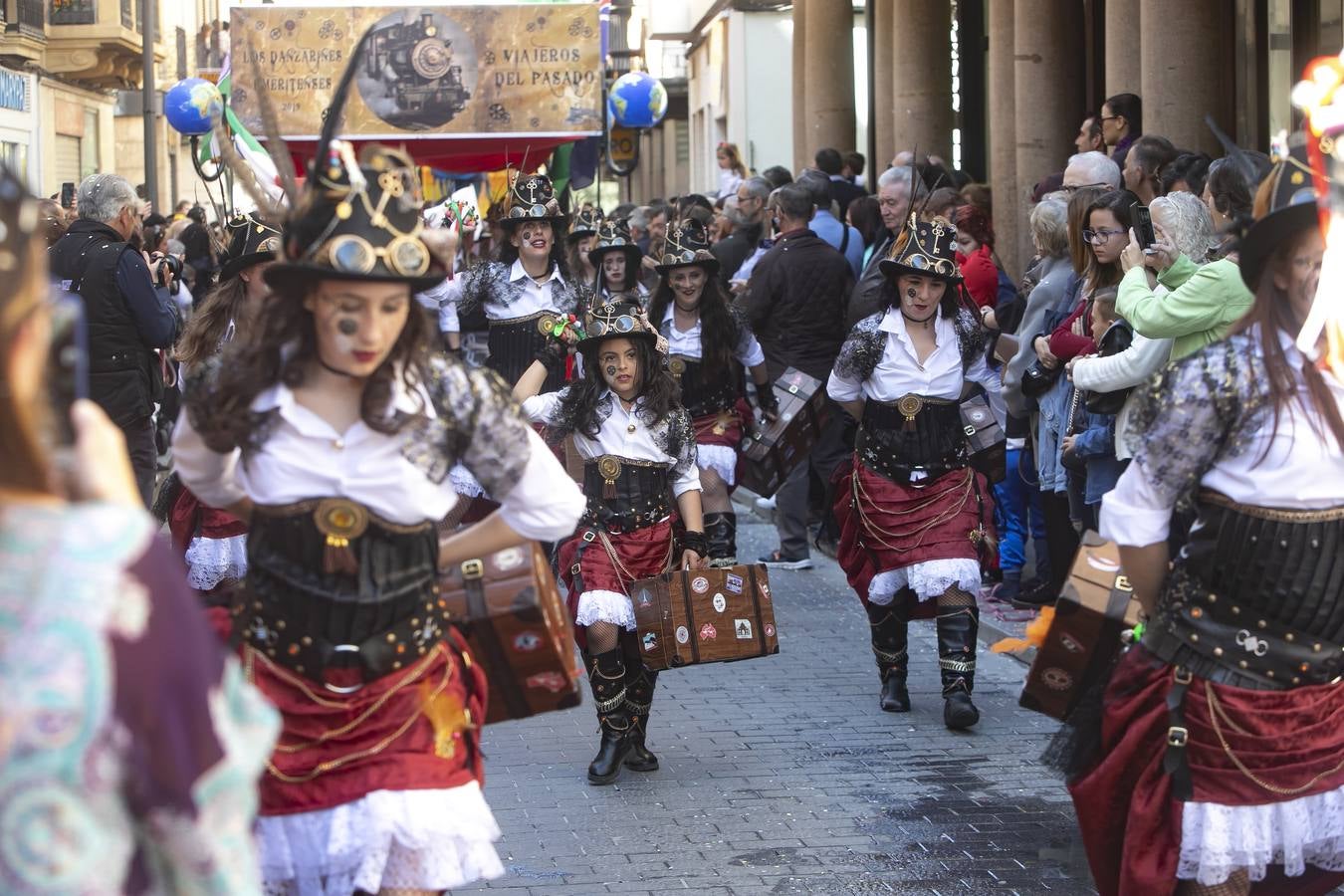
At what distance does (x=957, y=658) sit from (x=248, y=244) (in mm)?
3228

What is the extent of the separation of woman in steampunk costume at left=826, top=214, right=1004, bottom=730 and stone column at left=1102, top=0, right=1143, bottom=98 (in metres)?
5.44

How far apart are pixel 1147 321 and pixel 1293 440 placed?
9.31ft

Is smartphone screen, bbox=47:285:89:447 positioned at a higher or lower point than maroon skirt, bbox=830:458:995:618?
higher

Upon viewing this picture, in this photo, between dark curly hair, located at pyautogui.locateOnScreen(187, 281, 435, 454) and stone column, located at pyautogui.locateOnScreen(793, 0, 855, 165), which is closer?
dark curly hair, located at pyautogui.locateOnScreen(187, 281, 435, 454)

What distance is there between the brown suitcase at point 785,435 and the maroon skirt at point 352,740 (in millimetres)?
5951

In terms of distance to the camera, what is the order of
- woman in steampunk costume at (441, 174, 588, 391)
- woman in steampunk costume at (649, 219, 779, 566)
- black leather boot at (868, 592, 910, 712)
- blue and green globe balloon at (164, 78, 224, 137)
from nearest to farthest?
black leather boot at (868, 592, 910, 712) → woman in steampunk costume at (649, 219, 779, 566) → woman in steampunk costume at (441, 174, 588, 391) → blue and green globe balloon at (164, 78, 224, 137)

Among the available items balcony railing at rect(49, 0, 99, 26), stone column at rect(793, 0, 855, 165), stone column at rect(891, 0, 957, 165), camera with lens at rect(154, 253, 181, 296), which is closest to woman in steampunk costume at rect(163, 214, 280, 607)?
camera with lens at rect(154, 253, 181, 296)

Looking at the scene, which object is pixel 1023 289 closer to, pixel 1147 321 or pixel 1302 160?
pixel 1147 321

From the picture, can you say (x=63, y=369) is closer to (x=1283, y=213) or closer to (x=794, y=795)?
(x=1283, y=213)

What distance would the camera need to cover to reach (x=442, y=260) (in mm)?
4070

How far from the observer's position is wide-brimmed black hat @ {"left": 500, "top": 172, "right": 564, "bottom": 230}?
10117 millimetres

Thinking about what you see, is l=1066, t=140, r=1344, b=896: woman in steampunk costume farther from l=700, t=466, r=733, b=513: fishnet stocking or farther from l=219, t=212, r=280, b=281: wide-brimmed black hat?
l=700, t=466, r=733, b=513: fishnet stocking

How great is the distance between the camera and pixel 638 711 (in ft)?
23.6

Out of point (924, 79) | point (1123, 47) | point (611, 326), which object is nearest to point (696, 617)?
point (611, 326)
